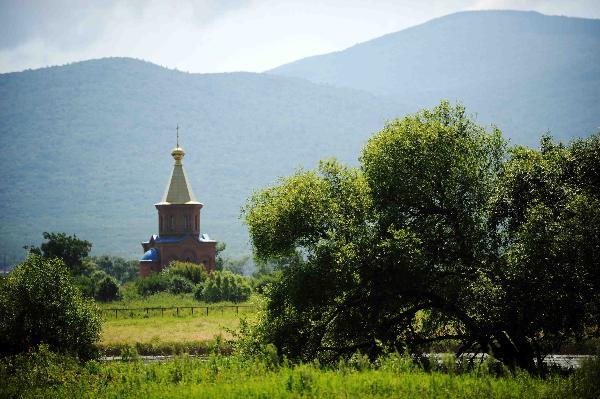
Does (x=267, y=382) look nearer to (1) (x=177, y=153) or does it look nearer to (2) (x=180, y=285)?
(2) (x=180, y=285)

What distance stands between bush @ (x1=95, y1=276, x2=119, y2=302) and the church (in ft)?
44.0

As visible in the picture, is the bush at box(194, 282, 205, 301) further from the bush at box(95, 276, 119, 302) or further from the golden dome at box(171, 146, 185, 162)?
the golden dome at box(171, 146, 185, 162)

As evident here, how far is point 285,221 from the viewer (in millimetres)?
27000

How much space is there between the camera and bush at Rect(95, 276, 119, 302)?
87812mm

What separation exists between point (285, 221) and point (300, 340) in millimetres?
3818

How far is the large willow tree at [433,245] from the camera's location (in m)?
23.8

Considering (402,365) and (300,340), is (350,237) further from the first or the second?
(402,365)

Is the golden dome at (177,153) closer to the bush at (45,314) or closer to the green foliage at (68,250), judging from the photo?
the green foliage at (68,250)

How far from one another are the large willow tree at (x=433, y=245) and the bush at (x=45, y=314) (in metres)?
8.14

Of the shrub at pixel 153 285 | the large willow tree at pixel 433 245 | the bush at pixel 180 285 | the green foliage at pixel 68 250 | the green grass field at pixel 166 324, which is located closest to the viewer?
the large willow tree at pixel 433 245

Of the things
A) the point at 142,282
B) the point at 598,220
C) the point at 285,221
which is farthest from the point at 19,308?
the point at 142,282

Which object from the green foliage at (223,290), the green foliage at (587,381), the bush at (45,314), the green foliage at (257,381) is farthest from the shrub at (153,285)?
the green foliage at (587,381)

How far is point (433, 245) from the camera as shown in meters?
27.1

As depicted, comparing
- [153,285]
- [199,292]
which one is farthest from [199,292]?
[153,285]
